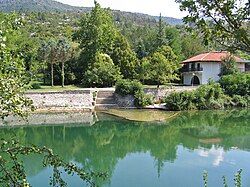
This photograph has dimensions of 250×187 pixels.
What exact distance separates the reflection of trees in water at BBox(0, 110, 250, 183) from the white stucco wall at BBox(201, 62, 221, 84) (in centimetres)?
1215

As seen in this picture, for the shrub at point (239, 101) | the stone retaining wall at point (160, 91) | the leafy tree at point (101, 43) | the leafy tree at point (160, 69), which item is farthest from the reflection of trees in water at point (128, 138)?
the leafy tree at point (101, 43)

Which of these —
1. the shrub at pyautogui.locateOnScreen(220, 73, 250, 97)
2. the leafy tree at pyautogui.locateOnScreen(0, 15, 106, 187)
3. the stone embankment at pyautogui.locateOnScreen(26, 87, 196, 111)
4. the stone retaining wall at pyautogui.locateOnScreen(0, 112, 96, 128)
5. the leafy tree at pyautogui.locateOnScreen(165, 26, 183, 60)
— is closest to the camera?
the leafy tree at pyautogui.locateOnScreen(0, 15, 106, 187)

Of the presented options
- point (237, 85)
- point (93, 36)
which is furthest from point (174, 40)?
point (237, 85)

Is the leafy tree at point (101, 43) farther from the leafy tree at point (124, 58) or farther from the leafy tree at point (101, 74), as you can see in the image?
the leafy tree at point (101, 74)

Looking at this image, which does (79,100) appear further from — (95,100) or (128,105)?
(128,105)

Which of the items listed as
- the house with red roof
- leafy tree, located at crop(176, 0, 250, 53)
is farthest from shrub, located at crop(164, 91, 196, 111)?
leafy tree, located at crop(176, 0, 250, 53)

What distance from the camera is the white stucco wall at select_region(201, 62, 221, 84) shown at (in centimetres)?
3954

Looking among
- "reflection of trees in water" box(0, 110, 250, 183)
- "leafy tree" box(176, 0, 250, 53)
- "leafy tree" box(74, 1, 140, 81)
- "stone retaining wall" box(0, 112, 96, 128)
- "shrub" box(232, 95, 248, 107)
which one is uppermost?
"leafy tree" box(74, 1, 140, 81)

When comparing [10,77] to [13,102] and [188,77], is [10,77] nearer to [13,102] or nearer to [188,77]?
[13,102]

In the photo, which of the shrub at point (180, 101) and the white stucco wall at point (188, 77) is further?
the white stucco wall at point (188, 77)

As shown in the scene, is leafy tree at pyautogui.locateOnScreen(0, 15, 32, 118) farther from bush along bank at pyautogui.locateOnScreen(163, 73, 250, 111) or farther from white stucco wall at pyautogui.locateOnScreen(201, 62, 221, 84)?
white stucco wall at pyautogui.locateOnScreen(201, 62, 221, 84)

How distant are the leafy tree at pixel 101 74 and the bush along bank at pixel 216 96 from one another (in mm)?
5932

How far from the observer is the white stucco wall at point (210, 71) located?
39.5m

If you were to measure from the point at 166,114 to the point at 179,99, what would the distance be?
8.16ft
